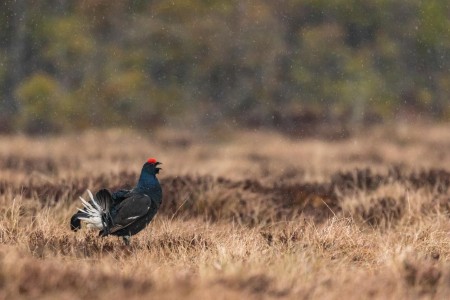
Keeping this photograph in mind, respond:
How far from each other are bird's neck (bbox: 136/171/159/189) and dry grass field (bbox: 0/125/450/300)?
16.2 inches

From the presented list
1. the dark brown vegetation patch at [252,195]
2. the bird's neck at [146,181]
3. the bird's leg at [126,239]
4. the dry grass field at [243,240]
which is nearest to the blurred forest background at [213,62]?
the dry grass field at [243,240]

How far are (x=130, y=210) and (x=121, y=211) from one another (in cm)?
7

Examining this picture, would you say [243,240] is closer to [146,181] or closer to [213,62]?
[146,181]

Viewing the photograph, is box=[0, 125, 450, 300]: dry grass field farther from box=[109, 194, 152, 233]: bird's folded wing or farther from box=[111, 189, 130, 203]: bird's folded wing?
box=[111, 189, 130, 203]: bird's folded wing

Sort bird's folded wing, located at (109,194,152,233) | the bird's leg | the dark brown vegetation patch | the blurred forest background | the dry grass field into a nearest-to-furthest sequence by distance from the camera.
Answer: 1. the dry grass field
2. bird's folded wing, located at (109,194,152,233)
3. the bird's leg
4. the dark brown vegetation patch
5. the blurred forest background

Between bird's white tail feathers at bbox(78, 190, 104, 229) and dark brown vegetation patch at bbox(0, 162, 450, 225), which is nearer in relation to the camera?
bird's white tail feathers at bbox(78, 190, 104, 229)

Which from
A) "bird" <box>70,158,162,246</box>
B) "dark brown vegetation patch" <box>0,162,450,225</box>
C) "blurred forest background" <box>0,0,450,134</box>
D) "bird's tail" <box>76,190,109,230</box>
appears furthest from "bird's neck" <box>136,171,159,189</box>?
"blurred forest background" <box>0,0,450,134</box>

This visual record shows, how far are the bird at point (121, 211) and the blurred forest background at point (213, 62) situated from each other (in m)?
19.0

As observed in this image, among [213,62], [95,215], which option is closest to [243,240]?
[95,215]

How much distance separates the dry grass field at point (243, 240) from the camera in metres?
5.24

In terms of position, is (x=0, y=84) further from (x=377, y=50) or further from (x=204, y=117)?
(x=377, y=50)

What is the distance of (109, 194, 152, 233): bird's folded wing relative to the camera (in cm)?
767

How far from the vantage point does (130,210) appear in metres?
7.72

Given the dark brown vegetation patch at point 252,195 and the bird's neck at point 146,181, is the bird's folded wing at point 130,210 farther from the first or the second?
the dark brown vegetation patch at point 252,195
